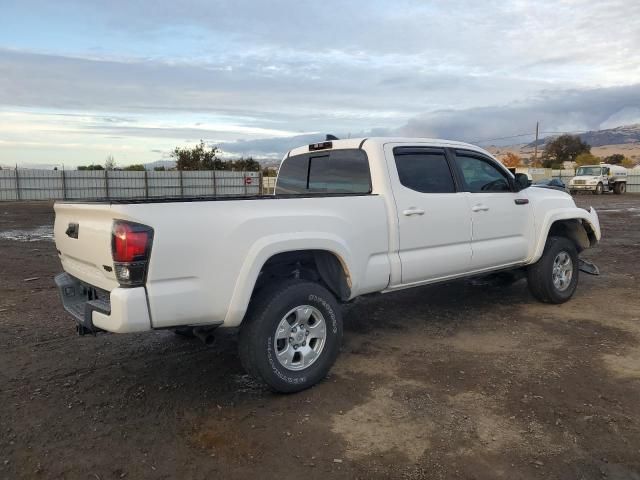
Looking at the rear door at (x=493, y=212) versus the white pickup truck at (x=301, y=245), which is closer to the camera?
the white pickup truck at (x=301, y=245)

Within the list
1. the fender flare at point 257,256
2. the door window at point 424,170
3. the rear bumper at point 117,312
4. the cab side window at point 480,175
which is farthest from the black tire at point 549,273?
the rear bumper at point 117,312

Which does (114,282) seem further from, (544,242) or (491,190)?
(544,242)

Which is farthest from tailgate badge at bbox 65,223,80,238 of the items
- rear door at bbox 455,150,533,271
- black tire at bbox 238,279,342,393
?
rear door at bbox 455,150,533,271

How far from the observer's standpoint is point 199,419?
12.5 feet

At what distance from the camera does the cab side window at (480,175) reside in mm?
5727

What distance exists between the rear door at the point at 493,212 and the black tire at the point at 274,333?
1.98 m

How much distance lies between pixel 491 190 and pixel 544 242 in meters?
1.03

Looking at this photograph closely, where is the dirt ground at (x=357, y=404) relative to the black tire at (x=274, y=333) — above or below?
below

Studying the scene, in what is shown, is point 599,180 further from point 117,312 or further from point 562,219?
point 117,312

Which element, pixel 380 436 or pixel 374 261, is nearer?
pixel 380 436

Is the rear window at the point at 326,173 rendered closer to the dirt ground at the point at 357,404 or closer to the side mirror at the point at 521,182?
the dirt ground at the point at 357,404

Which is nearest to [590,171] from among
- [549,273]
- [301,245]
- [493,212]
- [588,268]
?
[588,268]

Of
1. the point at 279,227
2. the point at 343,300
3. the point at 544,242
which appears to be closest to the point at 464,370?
the point at 343,300

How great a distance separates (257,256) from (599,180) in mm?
39804
